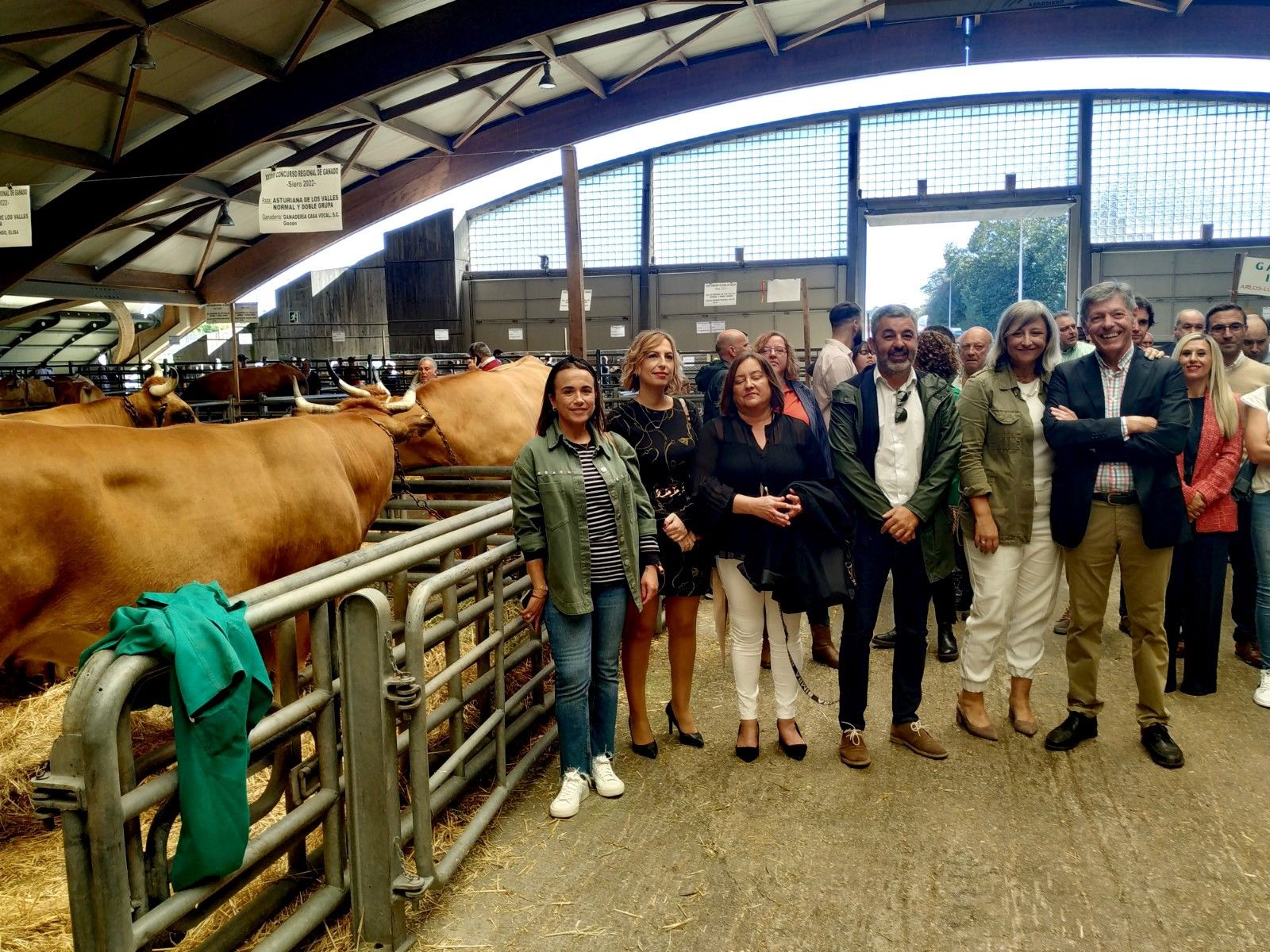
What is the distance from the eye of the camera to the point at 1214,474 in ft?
14.4

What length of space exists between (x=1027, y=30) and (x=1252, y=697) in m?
15.4

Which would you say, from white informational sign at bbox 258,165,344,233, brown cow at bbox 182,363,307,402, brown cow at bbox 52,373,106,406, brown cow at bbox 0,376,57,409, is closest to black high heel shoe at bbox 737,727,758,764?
white informational sign at bbox 258,165,344,233

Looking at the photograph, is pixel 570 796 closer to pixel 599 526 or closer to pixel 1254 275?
pixel 599 526

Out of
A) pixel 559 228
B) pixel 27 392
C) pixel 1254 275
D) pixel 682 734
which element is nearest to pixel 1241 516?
pixel 1254 275

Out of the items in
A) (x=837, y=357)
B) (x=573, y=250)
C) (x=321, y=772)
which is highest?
(x=573, y=250)

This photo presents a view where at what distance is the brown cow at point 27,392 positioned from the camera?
1338 cm

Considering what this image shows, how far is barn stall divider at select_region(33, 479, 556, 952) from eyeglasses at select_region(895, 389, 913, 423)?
1729mm

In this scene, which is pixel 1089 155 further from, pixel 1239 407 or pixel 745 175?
pixel 1239 407

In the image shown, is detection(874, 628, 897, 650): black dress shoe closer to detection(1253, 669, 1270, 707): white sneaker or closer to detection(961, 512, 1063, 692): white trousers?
detection(961, 512, 1063, 692): white trousers

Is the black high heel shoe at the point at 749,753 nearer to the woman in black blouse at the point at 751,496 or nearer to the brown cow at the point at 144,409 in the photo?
the woman in black blouse at the point at 751,496

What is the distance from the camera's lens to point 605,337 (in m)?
23.4

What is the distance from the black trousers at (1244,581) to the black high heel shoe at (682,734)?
11.1 ft

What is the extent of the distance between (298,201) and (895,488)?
6182 millimetres

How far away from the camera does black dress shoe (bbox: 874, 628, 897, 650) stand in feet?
17.8
